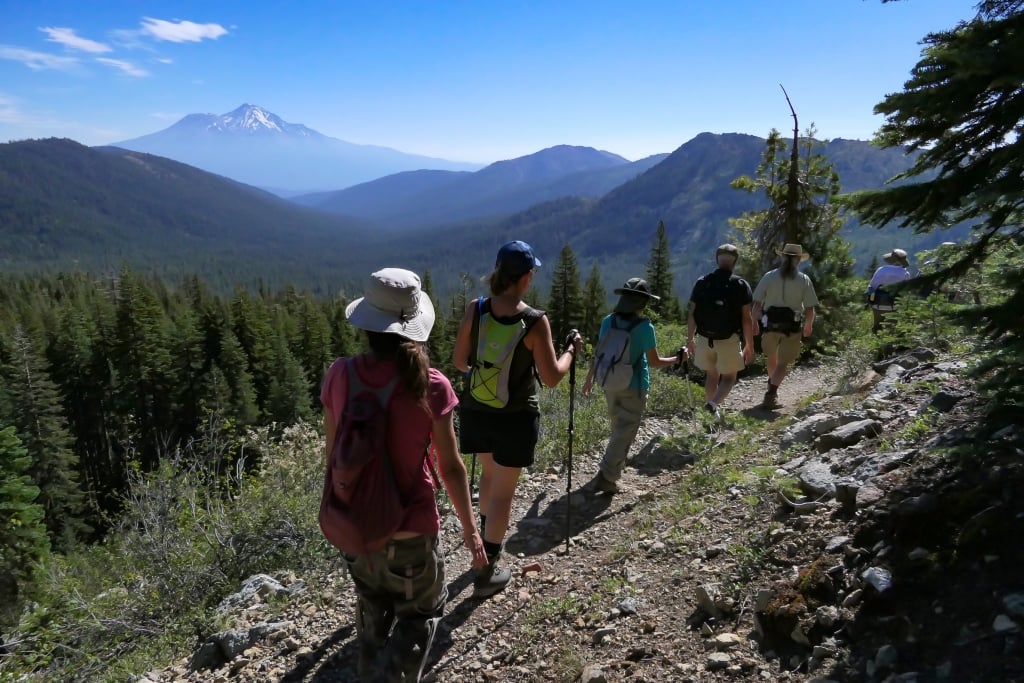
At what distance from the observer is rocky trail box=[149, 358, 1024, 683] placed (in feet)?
8.52

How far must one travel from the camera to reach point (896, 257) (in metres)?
9.98

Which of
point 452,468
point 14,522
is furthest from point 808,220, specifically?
point 14,522

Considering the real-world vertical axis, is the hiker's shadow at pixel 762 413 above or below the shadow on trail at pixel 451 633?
above

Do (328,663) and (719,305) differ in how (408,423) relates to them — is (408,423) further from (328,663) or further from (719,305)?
(719,305)

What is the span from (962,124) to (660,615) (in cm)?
309

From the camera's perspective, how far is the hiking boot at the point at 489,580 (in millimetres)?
4234

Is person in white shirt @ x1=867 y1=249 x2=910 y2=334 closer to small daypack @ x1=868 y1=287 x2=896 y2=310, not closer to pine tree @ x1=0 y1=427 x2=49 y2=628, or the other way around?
small daypack @ x1=868 y1=287 x2=896 y2=310

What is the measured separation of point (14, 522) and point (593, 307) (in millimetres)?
39901

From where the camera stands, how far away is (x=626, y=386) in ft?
17.7

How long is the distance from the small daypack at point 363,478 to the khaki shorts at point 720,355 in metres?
5.37

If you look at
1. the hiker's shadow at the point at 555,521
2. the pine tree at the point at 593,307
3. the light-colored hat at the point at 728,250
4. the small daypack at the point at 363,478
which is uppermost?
the light-colored hat at the point at 728,250

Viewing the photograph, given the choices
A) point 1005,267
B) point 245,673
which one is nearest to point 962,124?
point 1005,267

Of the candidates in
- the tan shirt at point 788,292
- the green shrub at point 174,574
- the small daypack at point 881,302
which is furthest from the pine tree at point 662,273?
the green shrub at point 174,574

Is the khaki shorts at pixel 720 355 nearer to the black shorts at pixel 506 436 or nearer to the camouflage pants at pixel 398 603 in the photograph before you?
the black shorts at pixel 506 436
